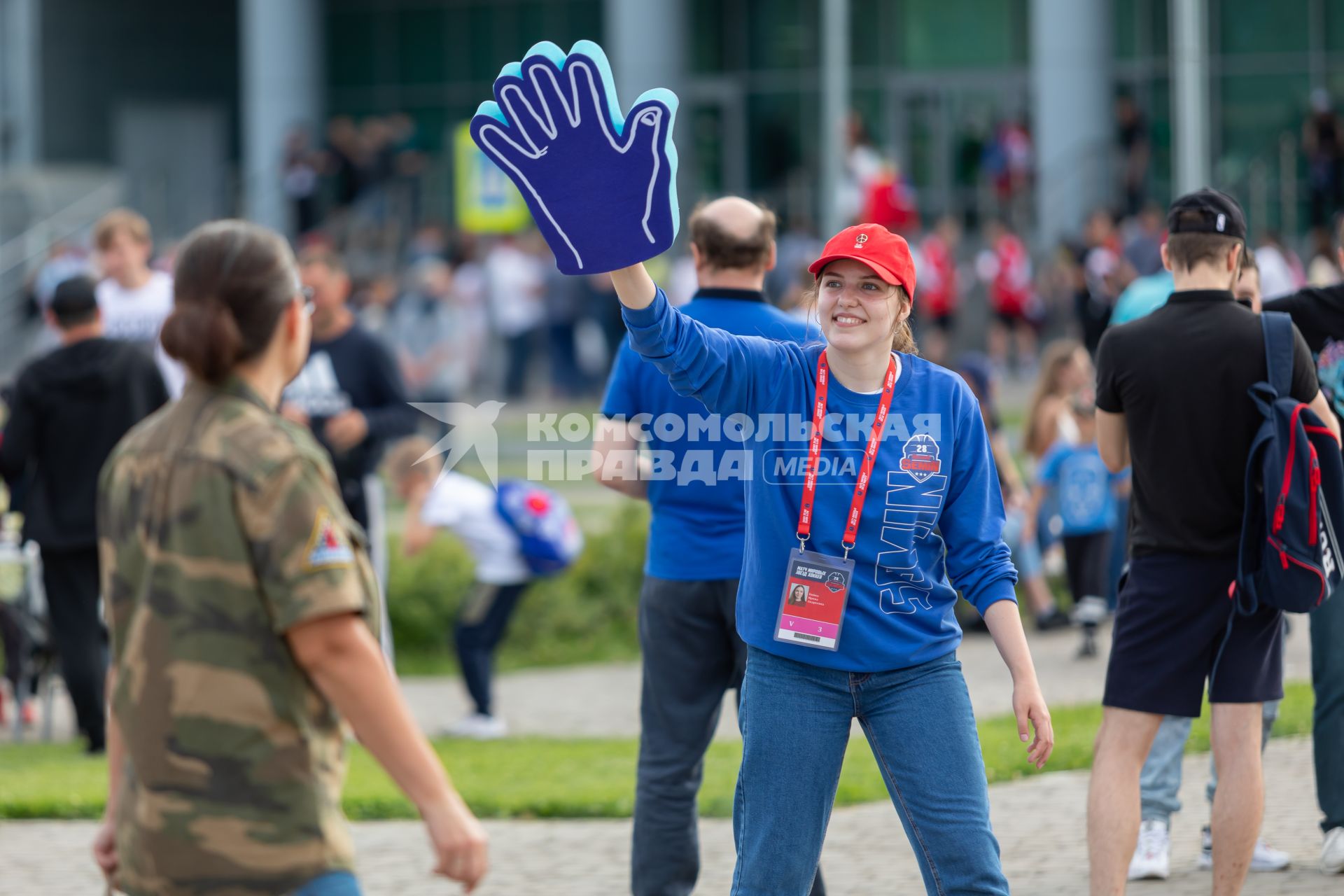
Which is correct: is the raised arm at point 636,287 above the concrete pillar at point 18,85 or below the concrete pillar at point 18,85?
below

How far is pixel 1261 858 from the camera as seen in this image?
5578 millimetres

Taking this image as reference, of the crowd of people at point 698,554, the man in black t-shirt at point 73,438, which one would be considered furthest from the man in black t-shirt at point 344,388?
the man in black t-shirt at point 73,438

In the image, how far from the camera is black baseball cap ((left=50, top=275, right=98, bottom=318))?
8133 mm

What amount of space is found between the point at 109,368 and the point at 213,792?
5708 millimetres

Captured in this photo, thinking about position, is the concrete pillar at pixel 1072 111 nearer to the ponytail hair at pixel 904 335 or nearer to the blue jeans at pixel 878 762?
the ponytail hair at pixel 904 335

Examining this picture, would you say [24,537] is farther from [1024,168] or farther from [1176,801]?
[1024,168]

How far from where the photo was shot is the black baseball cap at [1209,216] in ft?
15.9

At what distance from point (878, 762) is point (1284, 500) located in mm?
1503

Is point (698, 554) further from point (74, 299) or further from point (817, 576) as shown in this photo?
point (74, 299)

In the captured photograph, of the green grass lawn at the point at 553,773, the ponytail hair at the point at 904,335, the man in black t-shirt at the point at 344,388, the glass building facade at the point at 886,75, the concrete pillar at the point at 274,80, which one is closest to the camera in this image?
the ponytail hair at the point at 904,335

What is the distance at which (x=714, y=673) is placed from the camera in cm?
511

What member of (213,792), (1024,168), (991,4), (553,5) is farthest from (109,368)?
(553,5)

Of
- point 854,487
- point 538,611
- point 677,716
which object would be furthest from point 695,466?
point 538,611

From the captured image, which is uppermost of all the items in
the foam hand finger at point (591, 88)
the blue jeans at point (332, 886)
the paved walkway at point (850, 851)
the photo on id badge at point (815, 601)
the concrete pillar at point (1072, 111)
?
the concrete pillar at point (1072, 111)
